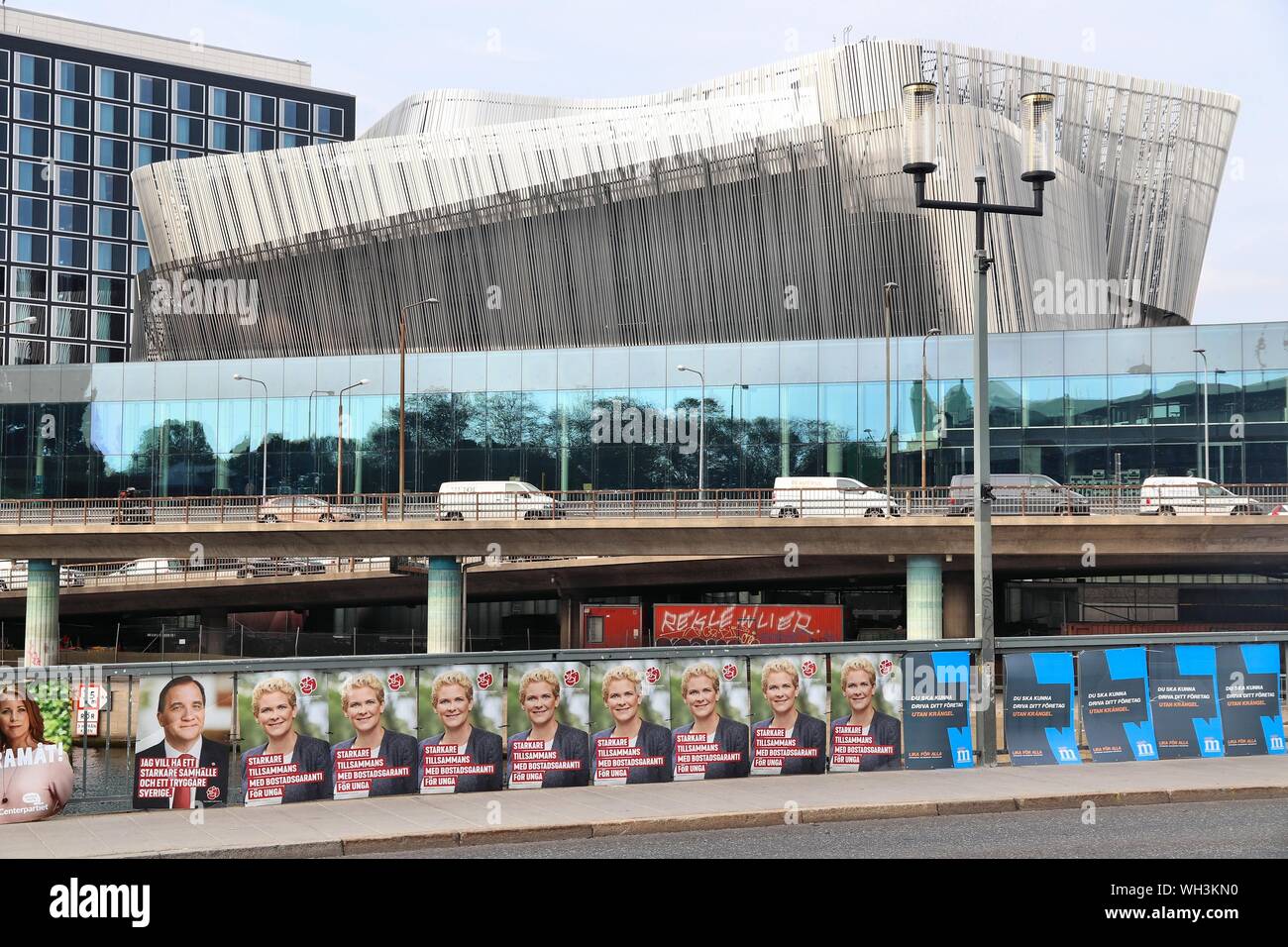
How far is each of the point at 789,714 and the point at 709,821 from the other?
3308mm

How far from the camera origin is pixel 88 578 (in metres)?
57.4

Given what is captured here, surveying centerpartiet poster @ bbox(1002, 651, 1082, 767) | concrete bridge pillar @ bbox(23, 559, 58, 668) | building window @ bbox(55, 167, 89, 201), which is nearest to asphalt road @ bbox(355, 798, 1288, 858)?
centerpartiet poster @ bbox(1002, 651, 1082, 767)

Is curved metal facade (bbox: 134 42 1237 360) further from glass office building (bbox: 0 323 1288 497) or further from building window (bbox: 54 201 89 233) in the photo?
building window (bbox: 54 201 89 233)

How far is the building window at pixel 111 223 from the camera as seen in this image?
11381 cm

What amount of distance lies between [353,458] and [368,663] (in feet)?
189

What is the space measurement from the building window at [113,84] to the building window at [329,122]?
16563 mm

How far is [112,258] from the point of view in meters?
114

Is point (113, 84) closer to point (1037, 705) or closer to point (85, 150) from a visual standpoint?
point (85, 150)

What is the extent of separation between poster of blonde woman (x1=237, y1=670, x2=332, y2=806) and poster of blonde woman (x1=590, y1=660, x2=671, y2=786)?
3.15m

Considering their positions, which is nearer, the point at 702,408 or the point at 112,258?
the point at 702,408

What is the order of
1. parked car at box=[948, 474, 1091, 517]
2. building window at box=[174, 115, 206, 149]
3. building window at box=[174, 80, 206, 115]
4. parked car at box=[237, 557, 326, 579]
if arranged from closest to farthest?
parked car at box=[948, 474, 1091, 517] < parked car at box=[237, 557, 326, 579] < building window at box=[174, 80, 206, 115] < building window at box=[174, 115, 206, 149]

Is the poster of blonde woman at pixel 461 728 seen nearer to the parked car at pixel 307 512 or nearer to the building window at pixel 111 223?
the parked car at pixel 307 512

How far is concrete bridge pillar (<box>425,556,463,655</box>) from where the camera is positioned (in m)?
49.2

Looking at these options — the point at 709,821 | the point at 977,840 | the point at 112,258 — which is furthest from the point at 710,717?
the point at 112,258
